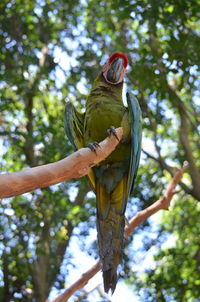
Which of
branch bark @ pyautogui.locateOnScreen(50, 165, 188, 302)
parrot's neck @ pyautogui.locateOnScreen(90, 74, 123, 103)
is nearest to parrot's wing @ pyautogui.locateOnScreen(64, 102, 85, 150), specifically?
parrot's neck @ pyautogui.locateOnScreen(90, 74, 123, 103)

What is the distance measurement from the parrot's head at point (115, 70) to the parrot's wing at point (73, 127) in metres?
0.43

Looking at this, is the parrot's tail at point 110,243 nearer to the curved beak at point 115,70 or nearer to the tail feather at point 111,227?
the tail feather at point 111,227

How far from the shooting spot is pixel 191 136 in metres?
6.29

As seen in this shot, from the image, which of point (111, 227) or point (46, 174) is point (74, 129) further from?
point (46, 174)

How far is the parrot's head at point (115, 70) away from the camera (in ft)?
12.8

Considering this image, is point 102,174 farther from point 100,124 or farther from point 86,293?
point 86,293

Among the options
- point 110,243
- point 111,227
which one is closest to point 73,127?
point 111,227

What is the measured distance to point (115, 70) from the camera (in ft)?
12.9

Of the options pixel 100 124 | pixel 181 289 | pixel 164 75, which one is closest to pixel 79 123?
pixel 100 124

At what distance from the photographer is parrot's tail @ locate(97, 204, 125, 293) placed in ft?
9.82

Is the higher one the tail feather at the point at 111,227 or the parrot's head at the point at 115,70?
the parrot's head at the point at 115,70

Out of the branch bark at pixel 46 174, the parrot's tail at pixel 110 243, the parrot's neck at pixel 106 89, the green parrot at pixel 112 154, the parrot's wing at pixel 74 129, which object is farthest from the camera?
the parrot's neck at pixel 106 89

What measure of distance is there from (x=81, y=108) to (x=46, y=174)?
3.80 m

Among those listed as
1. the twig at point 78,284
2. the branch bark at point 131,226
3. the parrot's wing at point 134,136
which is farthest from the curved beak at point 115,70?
the twig at point 78,284
